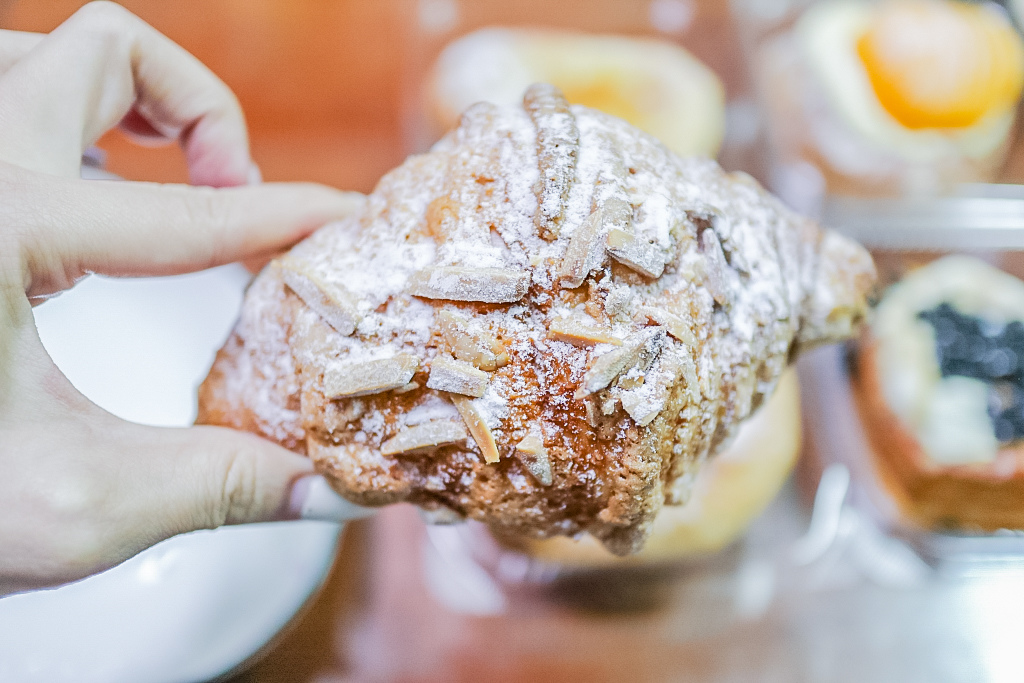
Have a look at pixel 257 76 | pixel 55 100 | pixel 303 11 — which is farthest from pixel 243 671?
pixel 303 11

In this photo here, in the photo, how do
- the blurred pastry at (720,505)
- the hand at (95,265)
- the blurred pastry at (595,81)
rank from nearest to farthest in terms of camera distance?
the hand at (95,265) → the blurred pastry at (720,505) → the blurred pastry at (595,81)

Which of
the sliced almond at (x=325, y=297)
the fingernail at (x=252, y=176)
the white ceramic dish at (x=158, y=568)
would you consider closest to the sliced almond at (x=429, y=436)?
the sliced almond at (x=325, y=297)

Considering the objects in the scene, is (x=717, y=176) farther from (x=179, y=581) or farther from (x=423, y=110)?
(x=423, y=110)

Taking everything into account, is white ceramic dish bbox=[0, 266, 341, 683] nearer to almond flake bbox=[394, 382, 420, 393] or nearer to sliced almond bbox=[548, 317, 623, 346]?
almond flake bbox=[394, 382, 420, 393]

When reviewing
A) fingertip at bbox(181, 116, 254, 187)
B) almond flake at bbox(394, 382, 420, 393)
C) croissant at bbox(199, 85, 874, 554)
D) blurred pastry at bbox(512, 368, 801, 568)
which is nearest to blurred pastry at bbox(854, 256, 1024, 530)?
blurred pastry at bbox(512, 368, 801, 568)

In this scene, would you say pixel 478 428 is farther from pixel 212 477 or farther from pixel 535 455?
pixel 212 477

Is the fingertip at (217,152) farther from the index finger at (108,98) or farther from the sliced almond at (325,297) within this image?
the sliced almond at (325,297)
